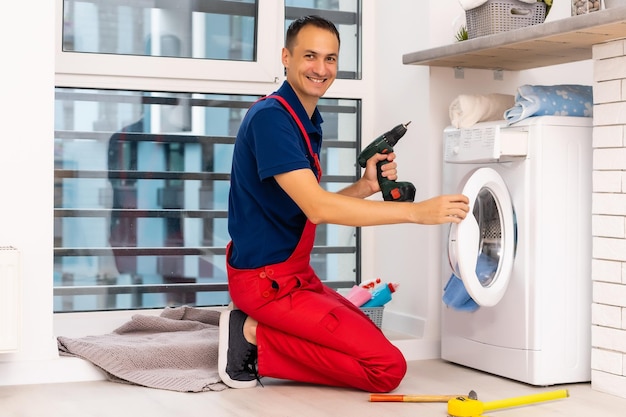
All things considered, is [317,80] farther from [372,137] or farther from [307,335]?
[372,137]

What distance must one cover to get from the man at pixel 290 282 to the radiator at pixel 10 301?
0.65m

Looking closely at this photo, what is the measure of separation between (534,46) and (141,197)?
5.57 feet

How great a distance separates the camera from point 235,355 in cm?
304

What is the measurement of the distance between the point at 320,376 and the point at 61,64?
1.65 metres

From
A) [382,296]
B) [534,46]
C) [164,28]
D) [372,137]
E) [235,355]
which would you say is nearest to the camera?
[235,355]

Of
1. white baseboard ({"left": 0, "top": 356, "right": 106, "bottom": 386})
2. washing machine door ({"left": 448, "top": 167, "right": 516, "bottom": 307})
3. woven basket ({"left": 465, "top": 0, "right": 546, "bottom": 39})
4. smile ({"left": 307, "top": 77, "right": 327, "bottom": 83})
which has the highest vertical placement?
woven basket ({"left": 465, "top": 0, "right": 546, "bottom": 39})

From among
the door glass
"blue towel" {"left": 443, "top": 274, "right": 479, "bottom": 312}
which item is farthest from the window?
the door glass

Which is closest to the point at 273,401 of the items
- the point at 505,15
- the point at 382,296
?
the point at 382,296

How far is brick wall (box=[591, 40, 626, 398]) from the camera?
2.92 metres

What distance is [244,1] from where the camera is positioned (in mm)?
3943

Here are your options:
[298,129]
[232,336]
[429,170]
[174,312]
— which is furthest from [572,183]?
[174,312]

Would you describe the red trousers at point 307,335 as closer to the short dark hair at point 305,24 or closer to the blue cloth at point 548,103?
the short dark hair at point 305,24

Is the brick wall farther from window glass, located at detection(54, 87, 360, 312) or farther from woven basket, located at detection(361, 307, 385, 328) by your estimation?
window glass, located at detection(54, 87, 360, 312)

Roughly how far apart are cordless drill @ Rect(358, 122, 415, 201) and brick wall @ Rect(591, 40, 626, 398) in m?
0.63
